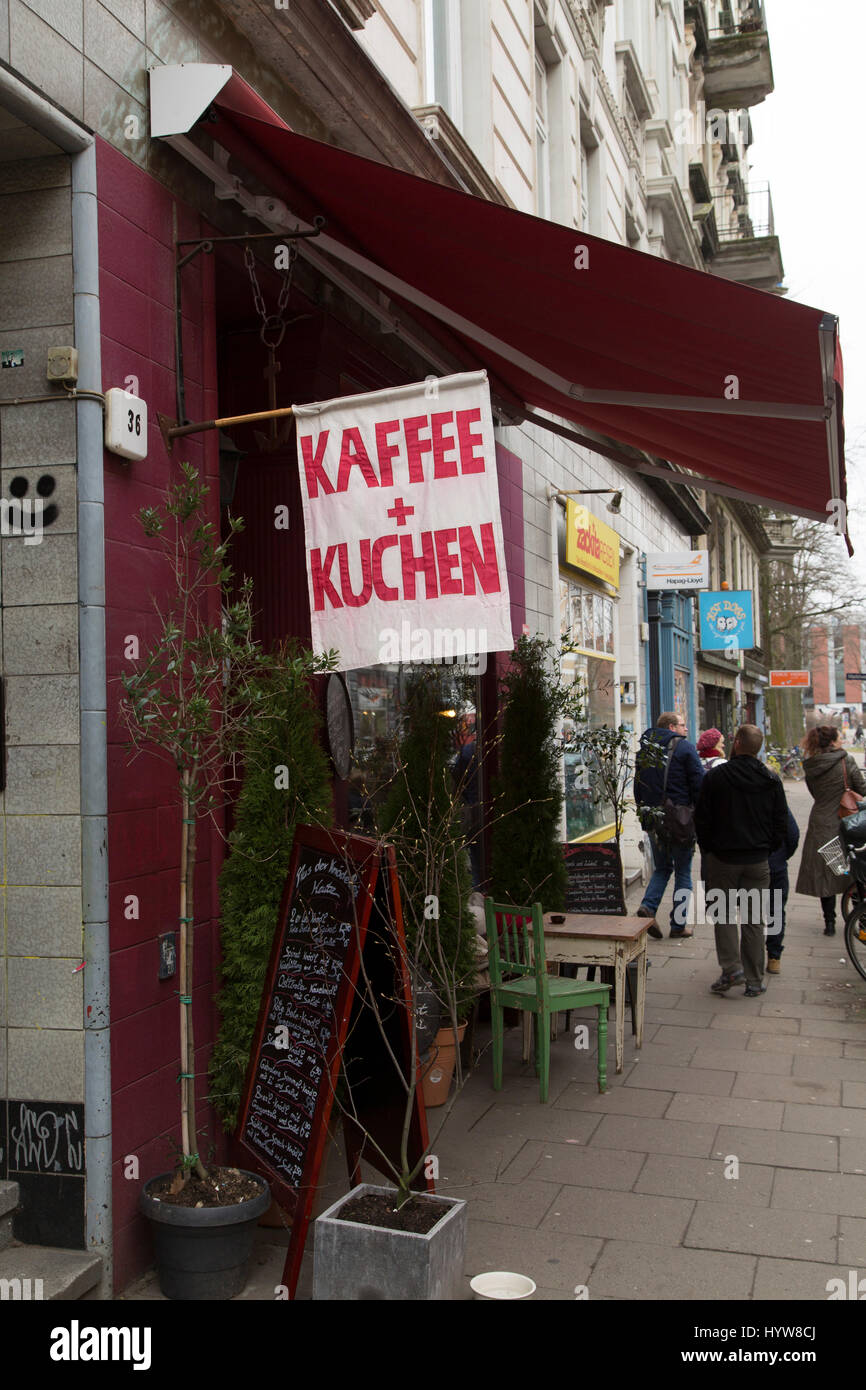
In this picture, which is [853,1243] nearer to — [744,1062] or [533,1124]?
[533,1124]

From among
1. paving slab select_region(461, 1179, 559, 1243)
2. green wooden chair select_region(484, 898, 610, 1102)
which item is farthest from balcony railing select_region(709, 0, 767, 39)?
paving slab select_region(461, 1179, 559, 1243)

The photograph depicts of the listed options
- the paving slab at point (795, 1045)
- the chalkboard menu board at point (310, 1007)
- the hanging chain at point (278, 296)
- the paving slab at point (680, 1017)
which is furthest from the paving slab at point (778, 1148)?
the hanging chain at point (278, 296)

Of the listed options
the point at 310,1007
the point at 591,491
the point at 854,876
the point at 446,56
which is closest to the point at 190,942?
the point at 310,1007

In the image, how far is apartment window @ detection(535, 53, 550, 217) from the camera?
1202cm

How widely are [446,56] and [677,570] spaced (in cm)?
930

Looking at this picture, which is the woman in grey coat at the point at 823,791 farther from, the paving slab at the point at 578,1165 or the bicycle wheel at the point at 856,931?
the paving slab at the point at 578,1165

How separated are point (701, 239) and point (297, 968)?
24228 millimetres

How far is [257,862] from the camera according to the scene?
4664 mm

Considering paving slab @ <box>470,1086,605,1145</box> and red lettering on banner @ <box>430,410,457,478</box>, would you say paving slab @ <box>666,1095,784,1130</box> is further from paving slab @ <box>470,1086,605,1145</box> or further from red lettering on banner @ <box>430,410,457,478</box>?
red lettering on banner @ <box>430,410,457,478</box>

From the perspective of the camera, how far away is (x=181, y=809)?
4520 millimetres

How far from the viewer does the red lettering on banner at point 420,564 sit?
4.33 meters

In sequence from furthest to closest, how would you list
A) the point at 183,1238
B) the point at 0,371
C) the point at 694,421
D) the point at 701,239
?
the point at 701,239 → the point at 694,421 → the point at 0,371 → the point at 183,1238
